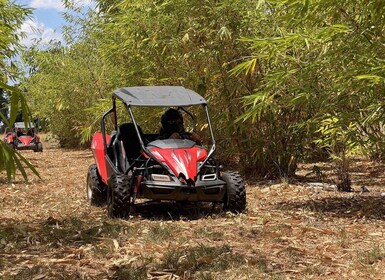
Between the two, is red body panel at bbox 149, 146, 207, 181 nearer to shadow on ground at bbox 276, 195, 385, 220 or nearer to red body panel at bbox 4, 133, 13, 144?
shadow on ground at bbox 276, 195, 385, 220

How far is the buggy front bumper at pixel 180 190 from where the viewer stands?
19.0 feet

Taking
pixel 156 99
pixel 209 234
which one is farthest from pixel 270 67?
pixel 209 234

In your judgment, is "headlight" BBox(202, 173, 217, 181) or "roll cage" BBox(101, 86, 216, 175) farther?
"roll cage" BBox(101, 86, 216, 175)

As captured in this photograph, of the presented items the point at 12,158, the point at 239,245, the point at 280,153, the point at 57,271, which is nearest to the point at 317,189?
the point at 280,153

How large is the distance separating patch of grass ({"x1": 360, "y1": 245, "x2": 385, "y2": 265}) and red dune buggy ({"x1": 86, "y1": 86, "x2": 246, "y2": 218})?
6.18ft

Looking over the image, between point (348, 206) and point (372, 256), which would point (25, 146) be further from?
point (372, 256)

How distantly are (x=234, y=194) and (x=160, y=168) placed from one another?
2.77ft

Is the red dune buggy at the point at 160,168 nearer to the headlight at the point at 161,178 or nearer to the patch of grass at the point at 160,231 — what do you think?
the headlight at the point at 161,178

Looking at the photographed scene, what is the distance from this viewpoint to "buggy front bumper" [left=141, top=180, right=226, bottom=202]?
19.0 ft

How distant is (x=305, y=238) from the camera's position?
5.23 metres

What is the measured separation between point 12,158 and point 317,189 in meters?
6.58

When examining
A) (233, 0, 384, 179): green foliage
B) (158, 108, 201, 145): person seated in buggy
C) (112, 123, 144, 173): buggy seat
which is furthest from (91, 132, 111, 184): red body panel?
(233, 0, 384, 179): green foliage

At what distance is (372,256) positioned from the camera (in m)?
4.38

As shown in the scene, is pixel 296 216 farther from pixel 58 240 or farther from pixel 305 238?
pixel 58 240
